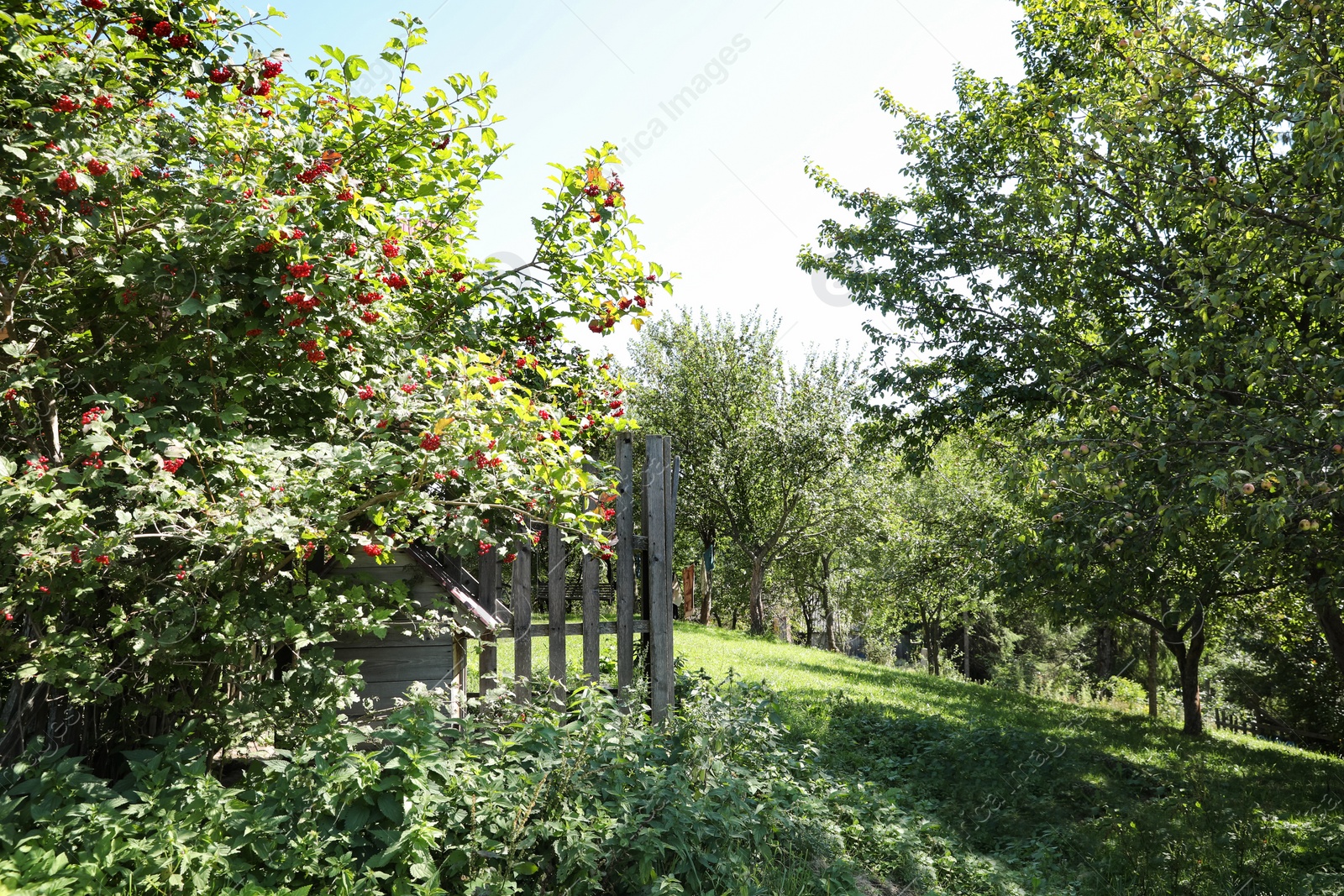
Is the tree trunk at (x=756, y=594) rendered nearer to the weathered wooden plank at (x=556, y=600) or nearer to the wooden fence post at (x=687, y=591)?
the wooden fence post at (x=687, y=591)

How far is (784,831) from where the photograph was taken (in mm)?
4574

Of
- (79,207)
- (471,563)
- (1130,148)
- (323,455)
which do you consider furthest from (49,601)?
(1130,148)

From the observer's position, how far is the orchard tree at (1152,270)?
5113mm

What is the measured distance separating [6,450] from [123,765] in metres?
1.80

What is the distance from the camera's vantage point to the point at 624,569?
18.0 ft

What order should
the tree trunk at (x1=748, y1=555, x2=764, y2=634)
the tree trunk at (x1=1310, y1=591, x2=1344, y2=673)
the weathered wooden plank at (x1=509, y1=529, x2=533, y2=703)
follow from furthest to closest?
1. the tree trunk at (x1=748, y1=555, x2=764, y2=634)
2. the tree trunk at (x1=1310, y1=591, x2=1344, y2=673)
3. the weathered wooden plank at (x1=509, y1=529, x2=533, y2=703)

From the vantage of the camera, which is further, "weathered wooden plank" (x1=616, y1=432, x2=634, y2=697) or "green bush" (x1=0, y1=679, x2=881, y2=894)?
"weathered wooden plank" (x1=616, y1=432, x2=634, y2=697)

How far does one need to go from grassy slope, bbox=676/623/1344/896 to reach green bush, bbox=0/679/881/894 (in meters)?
2.75

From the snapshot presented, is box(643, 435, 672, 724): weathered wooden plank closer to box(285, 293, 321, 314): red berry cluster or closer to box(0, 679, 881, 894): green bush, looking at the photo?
box(0, 679, 881, 894): green bush

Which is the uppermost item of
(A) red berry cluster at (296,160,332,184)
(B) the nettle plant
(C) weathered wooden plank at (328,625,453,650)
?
(A) red berry cluster at (296,160,332,184)

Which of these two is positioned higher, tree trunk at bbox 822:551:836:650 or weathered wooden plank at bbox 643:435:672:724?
A: weathered wooden plank at bbox 643:435:672:724

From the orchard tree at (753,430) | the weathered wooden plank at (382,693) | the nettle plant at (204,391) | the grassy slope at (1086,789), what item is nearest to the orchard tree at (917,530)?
the orchard tree at (753,430)

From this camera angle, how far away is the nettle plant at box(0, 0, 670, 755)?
125 inches

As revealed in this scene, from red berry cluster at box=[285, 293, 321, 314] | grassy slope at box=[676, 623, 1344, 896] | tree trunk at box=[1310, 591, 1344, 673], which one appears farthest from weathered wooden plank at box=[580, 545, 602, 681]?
tree trunk at box=[1310, 591, 1344, 673]
